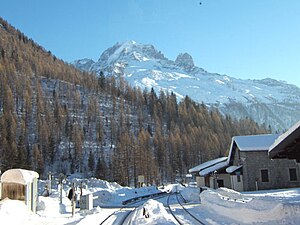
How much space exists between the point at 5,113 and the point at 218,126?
2779 inches

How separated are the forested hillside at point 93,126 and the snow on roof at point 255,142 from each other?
3720 cm

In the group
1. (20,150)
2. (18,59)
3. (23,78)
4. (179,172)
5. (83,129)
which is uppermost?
(18,59)

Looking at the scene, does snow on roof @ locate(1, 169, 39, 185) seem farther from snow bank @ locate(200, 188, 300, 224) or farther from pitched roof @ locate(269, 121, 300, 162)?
pitched roof @ locate(269, 121, 300, 162)

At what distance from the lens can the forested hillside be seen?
3241 inches

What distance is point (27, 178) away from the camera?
62.5ft

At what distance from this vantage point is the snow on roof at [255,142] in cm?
Answer: 3812

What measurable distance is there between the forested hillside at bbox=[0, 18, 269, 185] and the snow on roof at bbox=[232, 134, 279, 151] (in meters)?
37.2

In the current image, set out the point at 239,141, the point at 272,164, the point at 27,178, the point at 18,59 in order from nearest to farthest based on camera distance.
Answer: the point at 27,178 → the point at 272,164 → the point at 239,141 → the point at 18,59

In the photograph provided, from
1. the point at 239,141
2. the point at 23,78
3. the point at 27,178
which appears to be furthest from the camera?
the point at 23,78

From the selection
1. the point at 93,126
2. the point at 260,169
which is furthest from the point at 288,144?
the point at 93,126

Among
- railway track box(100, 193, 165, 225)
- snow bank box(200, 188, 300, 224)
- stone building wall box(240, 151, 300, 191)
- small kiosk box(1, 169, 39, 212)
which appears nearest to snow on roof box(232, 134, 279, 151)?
stone building wall box(240, 151, 300, 191)

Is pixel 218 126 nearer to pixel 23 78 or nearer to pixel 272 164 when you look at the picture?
pixel 23 78

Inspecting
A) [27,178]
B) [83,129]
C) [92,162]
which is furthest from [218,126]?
[27,178]

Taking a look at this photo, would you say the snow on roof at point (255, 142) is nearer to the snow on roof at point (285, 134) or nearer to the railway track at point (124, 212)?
the railway track at point (124, 212)
